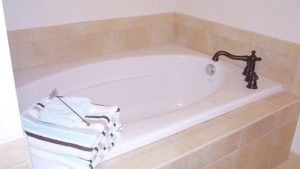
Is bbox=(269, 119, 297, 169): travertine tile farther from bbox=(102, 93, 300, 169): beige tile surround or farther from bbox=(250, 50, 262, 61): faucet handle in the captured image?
bbox=(250, 50, 262, 61): faucet handle

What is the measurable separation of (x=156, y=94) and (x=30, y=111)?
1.26 m

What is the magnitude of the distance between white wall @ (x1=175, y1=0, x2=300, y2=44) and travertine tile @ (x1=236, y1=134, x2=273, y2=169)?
2.02ft

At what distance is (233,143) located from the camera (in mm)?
1396

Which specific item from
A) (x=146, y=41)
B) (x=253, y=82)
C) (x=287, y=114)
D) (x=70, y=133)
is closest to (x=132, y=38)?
(x=146, y=41)

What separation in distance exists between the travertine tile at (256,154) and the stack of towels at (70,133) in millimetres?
715

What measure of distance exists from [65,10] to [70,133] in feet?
3.51

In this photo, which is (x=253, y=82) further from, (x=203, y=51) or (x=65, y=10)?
(x=65, y=10)

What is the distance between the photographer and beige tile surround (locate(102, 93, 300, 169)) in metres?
1.18

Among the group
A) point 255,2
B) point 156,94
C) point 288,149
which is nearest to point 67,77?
point 156,94

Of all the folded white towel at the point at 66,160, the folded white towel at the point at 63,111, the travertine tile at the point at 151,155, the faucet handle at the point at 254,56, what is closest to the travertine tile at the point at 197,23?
the faucet handle at the point at 254,56

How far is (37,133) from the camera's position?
105 centimetres

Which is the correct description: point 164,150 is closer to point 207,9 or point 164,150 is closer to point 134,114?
point 134,114

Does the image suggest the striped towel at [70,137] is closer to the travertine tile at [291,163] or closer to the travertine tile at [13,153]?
the travertine tile at [13,153]

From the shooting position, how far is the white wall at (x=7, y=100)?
64 centimetres
